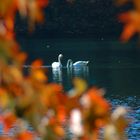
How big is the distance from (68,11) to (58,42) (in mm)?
10524

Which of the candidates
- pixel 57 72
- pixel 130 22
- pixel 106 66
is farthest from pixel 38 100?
pixel 106 66

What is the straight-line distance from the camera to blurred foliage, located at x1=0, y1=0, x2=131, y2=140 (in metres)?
1.21

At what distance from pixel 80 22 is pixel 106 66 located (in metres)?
25.3

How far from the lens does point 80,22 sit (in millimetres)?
58156

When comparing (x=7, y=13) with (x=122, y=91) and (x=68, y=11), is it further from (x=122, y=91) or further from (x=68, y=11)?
(x=68, y=11)

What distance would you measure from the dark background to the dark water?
4.37m

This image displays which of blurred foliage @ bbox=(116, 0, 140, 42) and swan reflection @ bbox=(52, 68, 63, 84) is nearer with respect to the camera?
blurred foliage @ bbox=(116, 0, 140, 42)

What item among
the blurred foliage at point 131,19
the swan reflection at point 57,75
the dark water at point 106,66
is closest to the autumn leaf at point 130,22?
the blurred foliage at point 131,19

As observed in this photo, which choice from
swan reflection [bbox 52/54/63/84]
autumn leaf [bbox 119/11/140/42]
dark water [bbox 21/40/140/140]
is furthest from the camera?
swan reflection [bbox 52/54/63/84]

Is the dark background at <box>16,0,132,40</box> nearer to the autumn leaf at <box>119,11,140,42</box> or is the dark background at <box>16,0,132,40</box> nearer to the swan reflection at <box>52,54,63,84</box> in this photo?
the swan reflection at <box>52,54,63,84</box>

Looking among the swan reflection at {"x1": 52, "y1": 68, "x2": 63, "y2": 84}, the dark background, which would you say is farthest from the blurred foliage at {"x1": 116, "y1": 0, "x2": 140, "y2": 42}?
the dark background

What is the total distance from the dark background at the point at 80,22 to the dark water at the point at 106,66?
4.37m

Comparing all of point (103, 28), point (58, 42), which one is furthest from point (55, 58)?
point (103, 28)

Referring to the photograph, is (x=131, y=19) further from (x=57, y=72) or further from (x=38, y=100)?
(x=57, y=72)
